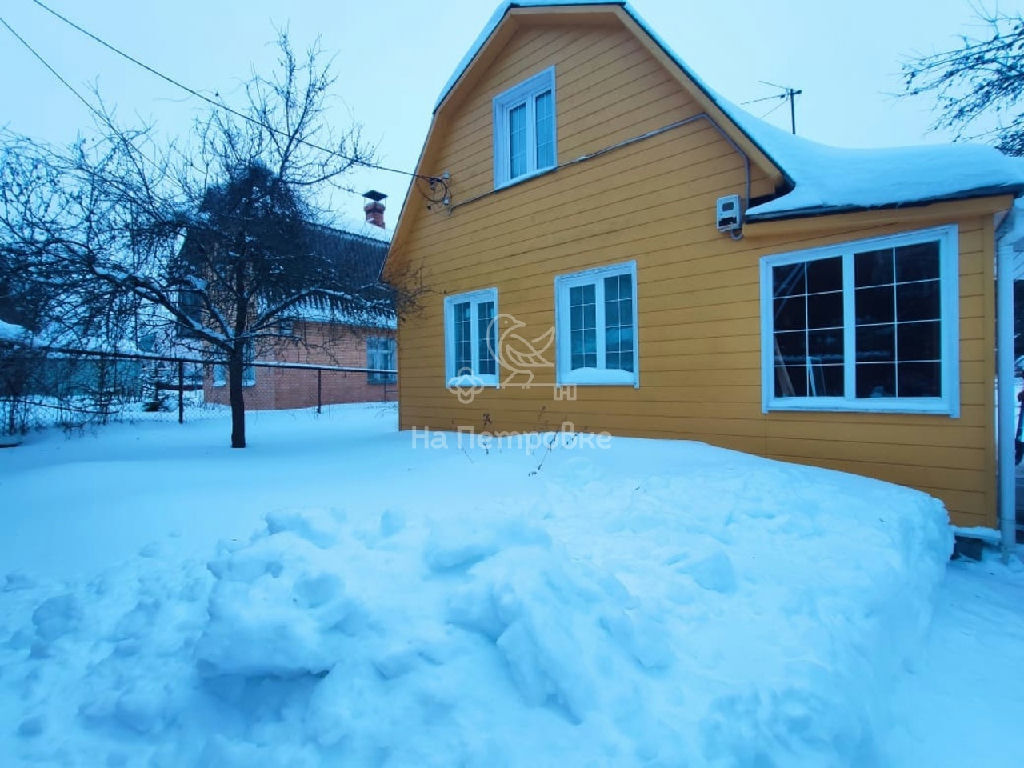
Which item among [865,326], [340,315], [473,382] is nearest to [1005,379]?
[865,326]

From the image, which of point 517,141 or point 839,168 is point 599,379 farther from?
point 517,141

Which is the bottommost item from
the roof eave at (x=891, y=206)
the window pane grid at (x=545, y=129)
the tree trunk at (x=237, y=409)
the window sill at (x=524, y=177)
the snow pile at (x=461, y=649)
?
the snow pile at (x=461, y=649)

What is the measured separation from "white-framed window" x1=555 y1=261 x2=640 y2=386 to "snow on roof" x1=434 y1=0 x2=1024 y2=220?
187 centimetres

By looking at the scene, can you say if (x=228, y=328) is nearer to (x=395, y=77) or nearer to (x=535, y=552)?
(x=535, y=552)

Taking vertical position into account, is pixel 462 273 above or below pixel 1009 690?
above

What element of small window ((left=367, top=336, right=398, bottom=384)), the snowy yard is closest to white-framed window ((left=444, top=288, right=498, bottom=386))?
the snowy yard

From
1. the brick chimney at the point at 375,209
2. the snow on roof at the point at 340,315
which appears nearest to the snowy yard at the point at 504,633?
the snow on roof at the point at 340,315

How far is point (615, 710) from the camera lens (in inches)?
67.3

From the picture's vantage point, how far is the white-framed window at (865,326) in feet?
14.1

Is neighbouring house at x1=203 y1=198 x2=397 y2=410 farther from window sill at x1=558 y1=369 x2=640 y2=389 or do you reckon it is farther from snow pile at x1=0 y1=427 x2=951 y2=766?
snow pile at x1=0 y1=427 x2=951 y2=766

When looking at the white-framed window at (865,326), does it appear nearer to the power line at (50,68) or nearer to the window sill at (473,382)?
the window sill at (473,382)

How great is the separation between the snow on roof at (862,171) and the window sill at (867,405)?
168cm

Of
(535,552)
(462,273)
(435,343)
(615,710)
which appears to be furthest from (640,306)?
(615,710)

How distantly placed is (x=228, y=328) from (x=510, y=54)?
5.83 metres
